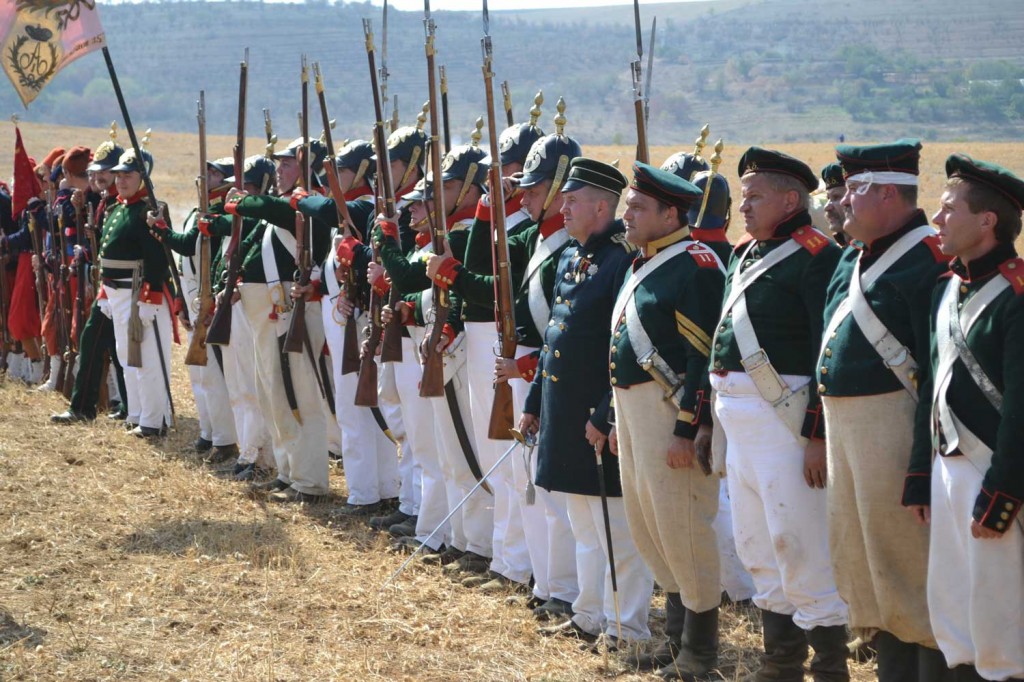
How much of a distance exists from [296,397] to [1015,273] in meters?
6.11

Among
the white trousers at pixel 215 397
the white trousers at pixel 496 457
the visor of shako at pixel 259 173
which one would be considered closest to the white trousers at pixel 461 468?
the white trousers at pixel 496 457

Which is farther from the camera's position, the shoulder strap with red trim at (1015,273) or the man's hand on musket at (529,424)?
the man's hand on musket at (529,424)

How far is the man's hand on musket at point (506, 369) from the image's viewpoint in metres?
6.61

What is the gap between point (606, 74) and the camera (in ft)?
361

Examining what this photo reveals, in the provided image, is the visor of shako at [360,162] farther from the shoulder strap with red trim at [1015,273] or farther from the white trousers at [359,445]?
the shoulder strap with red trim at [1015,273]

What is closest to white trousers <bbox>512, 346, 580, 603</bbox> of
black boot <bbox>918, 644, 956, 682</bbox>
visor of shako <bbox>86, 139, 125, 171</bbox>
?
black boot <bbox>918, 644, 956, 682</bbox>

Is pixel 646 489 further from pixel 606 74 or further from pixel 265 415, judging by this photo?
pixel 606 74

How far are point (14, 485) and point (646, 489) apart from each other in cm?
572

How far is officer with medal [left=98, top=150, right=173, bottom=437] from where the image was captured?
1127 centimetres

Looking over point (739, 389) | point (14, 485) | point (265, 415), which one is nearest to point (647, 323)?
point (739, 389)

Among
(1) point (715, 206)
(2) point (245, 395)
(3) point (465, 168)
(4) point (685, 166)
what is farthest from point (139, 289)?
(1) point (715, 206)

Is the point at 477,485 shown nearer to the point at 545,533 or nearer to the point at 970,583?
the point at 545,533

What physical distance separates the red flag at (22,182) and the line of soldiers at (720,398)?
619 cm

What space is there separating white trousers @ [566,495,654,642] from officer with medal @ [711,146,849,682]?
1.02 metres
